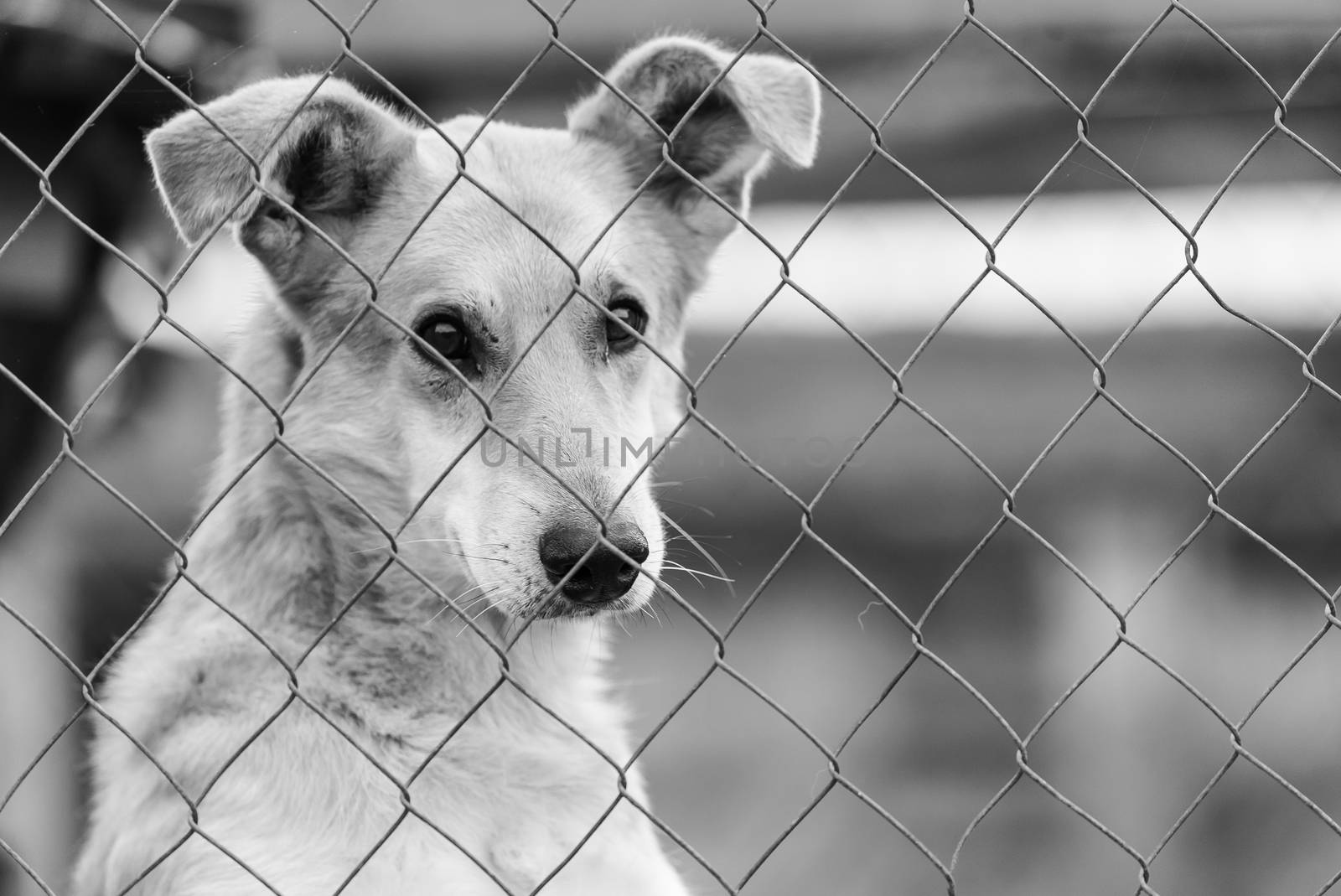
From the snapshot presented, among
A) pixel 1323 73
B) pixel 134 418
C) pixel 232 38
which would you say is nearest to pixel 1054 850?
pixel 1323 73

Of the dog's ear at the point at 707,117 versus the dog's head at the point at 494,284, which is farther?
the dog's ear at the point at 707,117

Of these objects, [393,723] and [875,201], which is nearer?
[393,723]

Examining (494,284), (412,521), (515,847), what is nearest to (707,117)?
(494,284)

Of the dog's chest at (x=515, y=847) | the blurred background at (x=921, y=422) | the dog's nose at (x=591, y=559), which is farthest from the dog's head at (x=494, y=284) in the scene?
the dog's chest at (x=515, y=847)

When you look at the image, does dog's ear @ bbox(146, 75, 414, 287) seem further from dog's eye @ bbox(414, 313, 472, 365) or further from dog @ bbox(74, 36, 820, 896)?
dog's eye @ bbox(414, 313, 472, 365)

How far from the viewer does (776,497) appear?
9156 mm

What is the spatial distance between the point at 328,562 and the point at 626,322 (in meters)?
0.77

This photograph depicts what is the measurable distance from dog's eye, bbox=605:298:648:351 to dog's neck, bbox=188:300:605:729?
0.51m

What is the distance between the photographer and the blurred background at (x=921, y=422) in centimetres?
500

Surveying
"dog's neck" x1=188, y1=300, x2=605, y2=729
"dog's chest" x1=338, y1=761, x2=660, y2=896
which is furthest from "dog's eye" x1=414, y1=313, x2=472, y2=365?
"dog's chest" x1=338, y1=761, x2=660, y2=896

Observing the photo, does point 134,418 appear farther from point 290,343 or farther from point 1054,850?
point 1054,850

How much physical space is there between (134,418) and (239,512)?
3.90 metres

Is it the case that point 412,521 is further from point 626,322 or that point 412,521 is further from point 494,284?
point 626,322

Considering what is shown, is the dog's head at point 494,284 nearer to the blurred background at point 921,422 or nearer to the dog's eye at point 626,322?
the dog's eye at point 626,322
